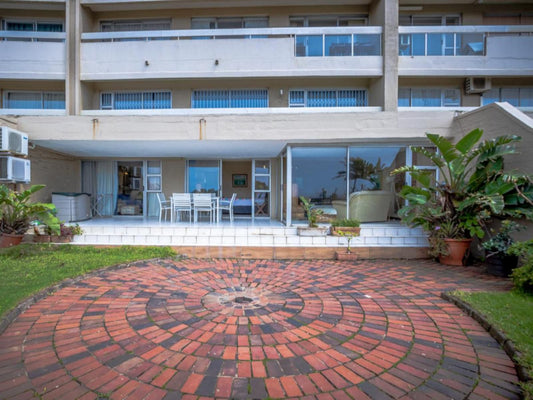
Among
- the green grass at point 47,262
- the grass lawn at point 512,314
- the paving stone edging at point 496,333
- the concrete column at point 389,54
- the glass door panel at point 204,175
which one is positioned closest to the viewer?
the paving stone edging at point 496,333

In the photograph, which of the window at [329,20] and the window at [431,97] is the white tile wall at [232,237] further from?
the window at [329,20]

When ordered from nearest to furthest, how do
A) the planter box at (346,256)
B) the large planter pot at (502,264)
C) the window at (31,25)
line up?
the large planter pot at (502,264) < the planter box at (346,256) < the window at (31,25)

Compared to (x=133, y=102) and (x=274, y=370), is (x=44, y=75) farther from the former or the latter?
(x=274, y=370)

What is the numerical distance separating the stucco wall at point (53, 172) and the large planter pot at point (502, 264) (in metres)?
12.2

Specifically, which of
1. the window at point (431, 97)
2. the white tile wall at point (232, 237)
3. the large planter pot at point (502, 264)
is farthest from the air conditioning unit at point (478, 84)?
the large planter pot at point (502, 264)

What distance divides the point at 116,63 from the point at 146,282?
9467 mm

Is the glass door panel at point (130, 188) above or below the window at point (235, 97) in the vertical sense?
below

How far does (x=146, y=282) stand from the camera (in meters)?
4.28

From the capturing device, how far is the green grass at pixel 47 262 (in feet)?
12.1

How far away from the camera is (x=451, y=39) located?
1032 centimetres

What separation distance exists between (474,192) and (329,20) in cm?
934

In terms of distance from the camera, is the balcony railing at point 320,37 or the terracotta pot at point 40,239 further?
the balcony railing at point 320,37

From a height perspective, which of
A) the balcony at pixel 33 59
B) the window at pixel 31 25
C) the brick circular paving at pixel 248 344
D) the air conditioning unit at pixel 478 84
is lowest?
the brick circular paving at pixel 248 344

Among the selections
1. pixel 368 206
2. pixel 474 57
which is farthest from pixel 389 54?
pixel 368 206
